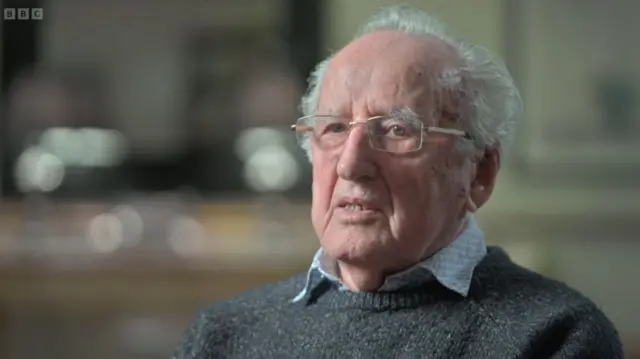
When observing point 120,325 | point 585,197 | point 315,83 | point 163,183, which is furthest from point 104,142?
point 585,197

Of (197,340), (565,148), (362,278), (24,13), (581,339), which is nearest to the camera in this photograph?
(581,339)

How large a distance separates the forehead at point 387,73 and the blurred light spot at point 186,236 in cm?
98

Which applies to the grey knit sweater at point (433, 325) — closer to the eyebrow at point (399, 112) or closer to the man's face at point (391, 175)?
the man's face at point (391, 175)

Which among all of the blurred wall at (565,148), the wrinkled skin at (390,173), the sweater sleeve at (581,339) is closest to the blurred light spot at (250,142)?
the blurred wall at (565,148)

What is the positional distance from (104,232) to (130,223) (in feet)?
0.21

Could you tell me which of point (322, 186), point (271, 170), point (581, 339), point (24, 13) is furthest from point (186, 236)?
point (581, 339)

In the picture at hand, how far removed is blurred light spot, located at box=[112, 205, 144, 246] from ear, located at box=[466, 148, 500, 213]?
3.62 feet

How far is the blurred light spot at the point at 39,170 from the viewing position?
6.30 ft

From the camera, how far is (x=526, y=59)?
6.08ft

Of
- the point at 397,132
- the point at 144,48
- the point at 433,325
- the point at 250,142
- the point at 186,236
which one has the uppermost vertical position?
the point at 144,48

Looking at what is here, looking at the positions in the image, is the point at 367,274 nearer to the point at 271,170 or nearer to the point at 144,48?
the point at 271,170

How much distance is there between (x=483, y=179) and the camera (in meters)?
1.03

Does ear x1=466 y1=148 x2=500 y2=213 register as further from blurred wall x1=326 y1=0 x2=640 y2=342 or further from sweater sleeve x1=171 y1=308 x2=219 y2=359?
blurred wall x1=326 y1=0 x2=640 y2=342

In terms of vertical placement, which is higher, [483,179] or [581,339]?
[483,179]
